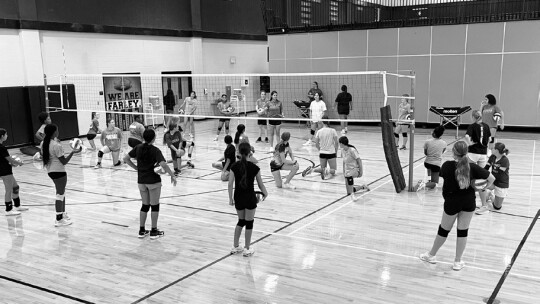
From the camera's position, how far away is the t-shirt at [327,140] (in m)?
10.7

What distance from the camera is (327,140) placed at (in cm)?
1071

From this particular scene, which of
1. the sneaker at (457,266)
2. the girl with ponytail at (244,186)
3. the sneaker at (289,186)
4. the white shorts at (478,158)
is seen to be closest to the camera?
the sneaker at (457,266)

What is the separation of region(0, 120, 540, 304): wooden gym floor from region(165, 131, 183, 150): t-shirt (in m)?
1.16

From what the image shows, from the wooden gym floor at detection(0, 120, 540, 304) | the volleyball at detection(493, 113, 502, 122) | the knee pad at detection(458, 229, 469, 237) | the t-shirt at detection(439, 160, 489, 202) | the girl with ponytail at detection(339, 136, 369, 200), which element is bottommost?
the wooden gym floor at detection(0, 120, 540, 304)

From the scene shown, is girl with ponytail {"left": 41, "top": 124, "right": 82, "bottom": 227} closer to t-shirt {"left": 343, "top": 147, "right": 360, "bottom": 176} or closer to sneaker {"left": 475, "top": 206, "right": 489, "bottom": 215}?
t-shirt {"left": 343, "top": 147, "right": 360, "bottom": 176}

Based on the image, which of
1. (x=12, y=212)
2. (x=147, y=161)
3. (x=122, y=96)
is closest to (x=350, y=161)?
(x=147, y=161)

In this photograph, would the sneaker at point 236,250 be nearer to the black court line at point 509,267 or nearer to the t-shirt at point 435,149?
the black court line at point 509,267

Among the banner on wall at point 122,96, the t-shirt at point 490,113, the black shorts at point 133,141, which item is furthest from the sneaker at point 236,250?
the banner on wall at point 122,96

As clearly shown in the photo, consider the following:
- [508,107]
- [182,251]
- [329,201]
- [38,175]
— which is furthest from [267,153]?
[508,107]

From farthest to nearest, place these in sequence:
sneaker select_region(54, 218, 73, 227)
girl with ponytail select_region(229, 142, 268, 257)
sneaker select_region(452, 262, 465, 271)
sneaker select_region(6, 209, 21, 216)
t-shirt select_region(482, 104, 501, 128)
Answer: t-shirt select_region(482, 104, 501, 128)
sneaker select_region(6, 209, 21, 216)
sneaker select_region(54, 218, 73, 227)
girl with ponytail select_region(229, 142, 268, 257)
sneaker select_region(452, 262, 465, 271)

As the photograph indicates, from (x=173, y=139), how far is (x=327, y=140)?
3.82 metres

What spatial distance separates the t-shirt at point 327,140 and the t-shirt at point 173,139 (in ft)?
11.6

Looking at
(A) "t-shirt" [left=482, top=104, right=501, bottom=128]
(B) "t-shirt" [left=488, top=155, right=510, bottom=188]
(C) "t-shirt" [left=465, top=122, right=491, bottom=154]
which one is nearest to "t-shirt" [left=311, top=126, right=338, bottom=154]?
(C) "t-shirt" [left=465, top=122, right=491, bottom=154]

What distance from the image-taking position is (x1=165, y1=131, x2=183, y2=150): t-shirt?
11.6 meters
